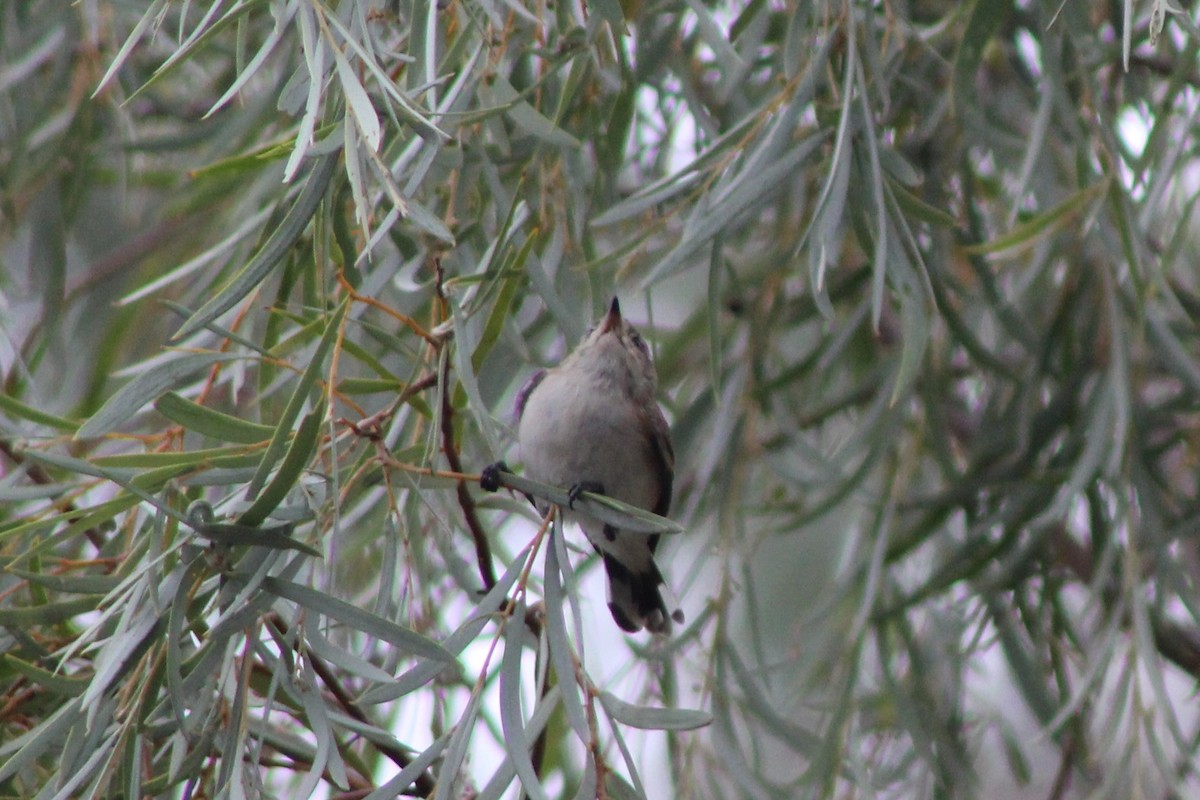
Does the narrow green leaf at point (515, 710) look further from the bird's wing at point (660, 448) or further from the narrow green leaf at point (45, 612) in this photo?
the bird's wing at point (660, 448)

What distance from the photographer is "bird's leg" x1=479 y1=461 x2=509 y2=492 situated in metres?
1.89

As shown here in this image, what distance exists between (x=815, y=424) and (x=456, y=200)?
4.67ft

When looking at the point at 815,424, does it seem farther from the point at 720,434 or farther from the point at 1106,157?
the point at 1106,157

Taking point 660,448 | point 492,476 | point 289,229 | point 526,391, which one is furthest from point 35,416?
point 660,448

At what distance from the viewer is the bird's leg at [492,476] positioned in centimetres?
189

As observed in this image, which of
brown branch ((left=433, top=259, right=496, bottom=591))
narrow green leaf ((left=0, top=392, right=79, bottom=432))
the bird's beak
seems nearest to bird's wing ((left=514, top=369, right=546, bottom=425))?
the bird's beak

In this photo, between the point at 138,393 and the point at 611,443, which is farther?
the point at 611,443

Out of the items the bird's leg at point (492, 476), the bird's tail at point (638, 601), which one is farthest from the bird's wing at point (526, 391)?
the bird's leg at point (492, 476)

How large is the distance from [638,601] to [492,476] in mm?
1030

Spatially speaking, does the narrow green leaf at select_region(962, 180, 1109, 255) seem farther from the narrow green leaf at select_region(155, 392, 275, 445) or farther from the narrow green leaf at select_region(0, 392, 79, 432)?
the narrow green leaf at select_region(0, 392, 79, 432)

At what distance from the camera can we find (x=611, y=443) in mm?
2818

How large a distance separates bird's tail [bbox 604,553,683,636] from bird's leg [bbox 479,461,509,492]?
876mm

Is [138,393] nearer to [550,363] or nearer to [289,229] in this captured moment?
[289,229]

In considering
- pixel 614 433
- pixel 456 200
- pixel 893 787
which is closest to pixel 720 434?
pixel 614 433
